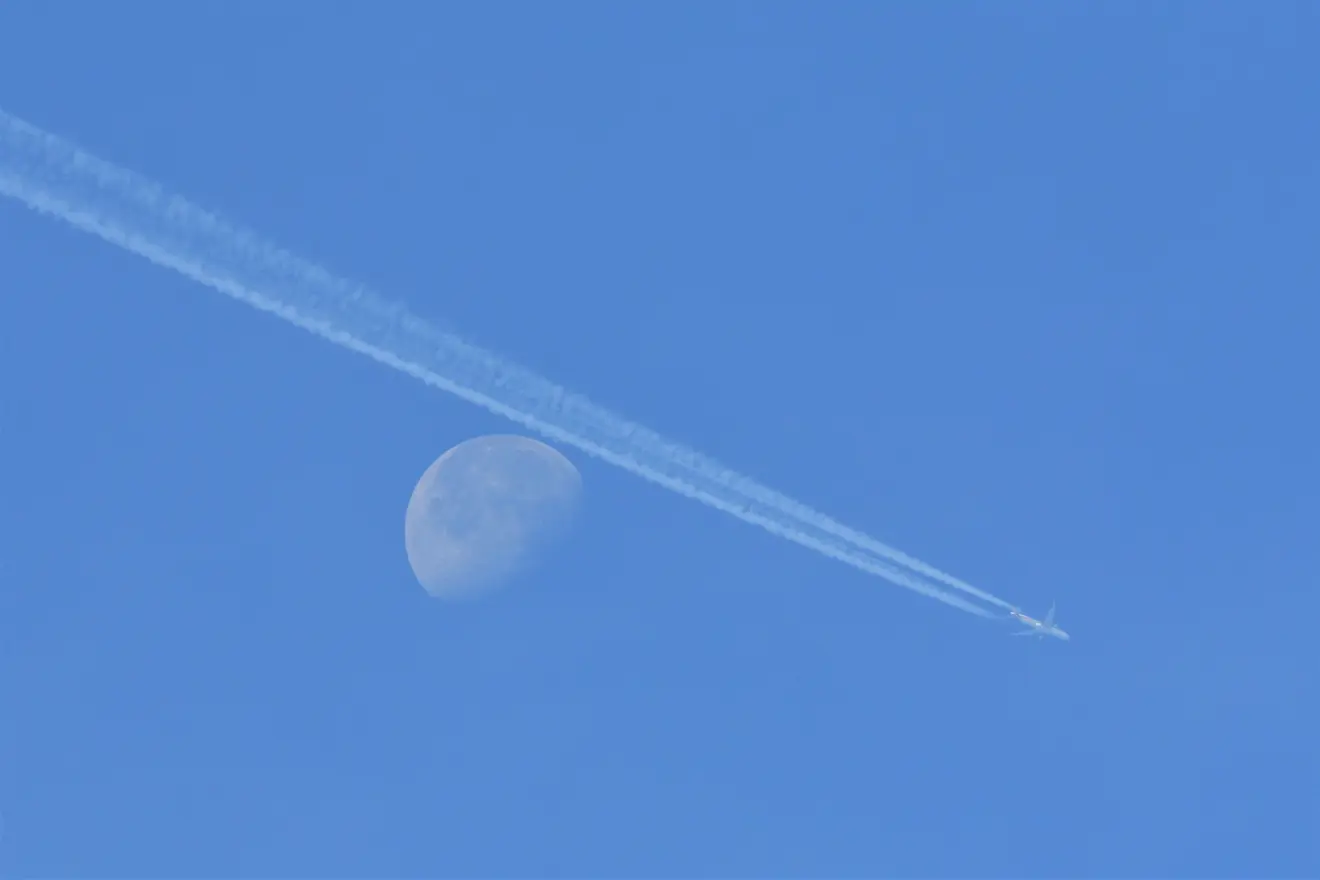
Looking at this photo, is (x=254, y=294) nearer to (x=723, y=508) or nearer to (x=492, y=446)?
(x=492, y=446)

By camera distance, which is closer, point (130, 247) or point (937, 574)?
point (130, 247)

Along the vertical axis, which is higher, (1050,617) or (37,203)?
(1050,617)

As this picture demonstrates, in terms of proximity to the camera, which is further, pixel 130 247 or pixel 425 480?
pixel 425 480

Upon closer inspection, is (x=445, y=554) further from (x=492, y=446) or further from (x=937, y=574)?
(x=937, y=574)

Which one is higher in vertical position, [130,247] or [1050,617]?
[1050,617]

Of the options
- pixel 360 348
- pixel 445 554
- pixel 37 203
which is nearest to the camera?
pixel 37 203

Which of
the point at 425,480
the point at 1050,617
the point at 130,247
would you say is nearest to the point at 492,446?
the point at 425,480

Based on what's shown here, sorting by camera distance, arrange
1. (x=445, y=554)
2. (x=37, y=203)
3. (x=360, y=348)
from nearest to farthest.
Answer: (x=37, y=203), (x=360, y=348), (x=445, y=554)

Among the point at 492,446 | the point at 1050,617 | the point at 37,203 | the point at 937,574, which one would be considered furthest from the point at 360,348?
the point at 1050,617
